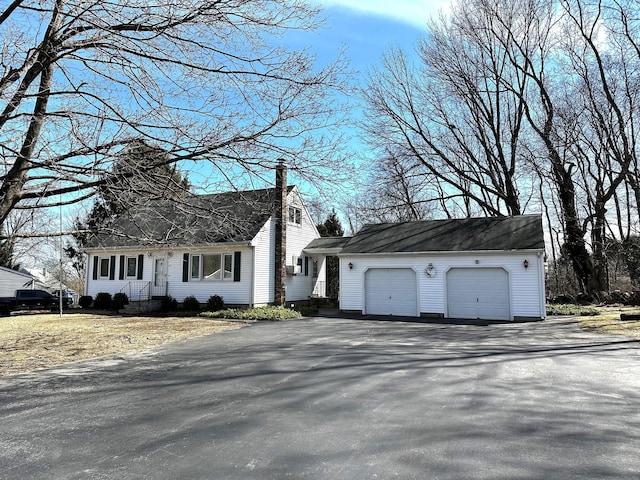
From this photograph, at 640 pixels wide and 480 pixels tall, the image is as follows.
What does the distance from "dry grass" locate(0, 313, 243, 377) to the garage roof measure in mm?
7774

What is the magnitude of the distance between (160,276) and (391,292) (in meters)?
11.5

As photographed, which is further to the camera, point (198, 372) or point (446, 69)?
point (446, 69)

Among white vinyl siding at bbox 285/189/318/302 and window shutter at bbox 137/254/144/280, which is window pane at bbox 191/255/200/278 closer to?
window shutter at bbox 137/254/144/280

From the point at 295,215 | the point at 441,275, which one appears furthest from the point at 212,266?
the point at 441,275

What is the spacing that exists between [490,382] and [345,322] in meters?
9.85

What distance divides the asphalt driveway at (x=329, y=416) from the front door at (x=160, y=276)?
43.5ft

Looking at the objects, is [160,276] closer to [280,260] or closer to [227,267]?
[227,267]

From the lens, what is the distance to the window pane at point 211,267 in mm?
21078

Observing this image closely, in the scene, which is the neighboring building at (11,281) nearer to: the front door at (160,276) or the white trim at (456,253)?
the front door at (160,276)

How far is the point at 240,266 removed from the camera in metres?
20.3

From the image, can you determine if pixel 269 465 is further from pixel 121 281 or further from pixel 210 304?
pixel 121 281

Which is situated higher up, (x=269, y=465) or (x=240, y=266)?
(x=240, y=266)

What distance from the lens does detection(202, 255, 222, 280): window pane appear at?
2108 centimetres

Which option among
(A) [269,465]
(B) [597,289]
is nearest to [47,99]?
(A) [269,465]
